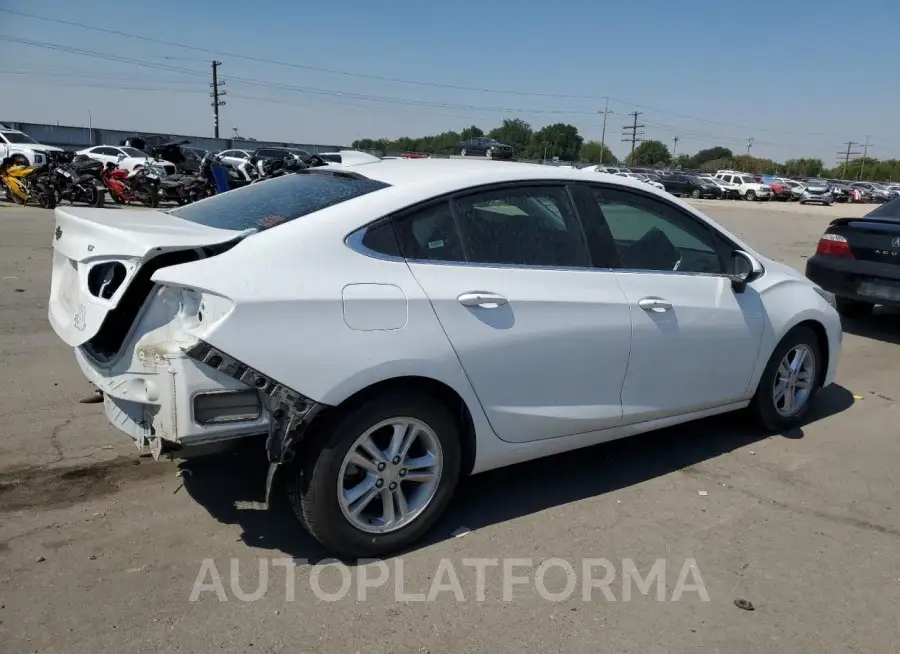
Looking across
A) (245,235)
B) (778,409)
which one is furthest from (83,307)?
(778,409)

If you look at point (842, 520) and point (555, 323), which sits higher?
point (555, 323)

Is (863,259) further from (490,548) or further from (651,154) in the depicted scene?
(651,154)

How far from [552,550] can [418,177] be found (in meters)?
1.80

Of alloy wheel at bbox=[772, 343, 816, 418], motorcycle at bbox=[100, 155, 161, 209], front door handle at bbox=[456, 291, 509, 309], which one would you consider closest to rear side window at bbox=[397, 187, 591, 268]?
front door handle at bbox=[456, 291, 509, 309]

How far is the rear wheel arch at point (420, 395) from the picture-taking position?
10.1ft

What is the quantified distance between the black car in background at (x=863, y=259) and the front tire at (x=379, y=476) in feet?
19.8

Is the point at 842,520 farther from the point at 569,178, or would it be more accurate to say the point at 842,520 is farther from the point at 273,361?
the point at 273,361

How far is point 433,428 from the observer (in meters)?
3.33

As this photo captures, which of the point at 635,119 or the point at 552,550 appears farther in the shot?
the point at 635,119

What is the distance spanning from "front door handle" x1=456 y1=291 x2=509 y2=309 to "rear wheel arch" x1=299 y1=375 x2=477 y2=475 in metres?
0.37

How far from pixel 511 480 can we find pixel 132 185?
58.4 feet

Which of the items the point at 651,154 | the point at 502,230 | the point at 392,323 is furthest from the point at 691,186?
the point at 651,154

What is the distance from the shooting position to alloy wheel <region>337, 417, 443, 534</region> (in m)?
3.19

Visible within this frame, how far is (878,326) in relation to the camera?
886 cm
